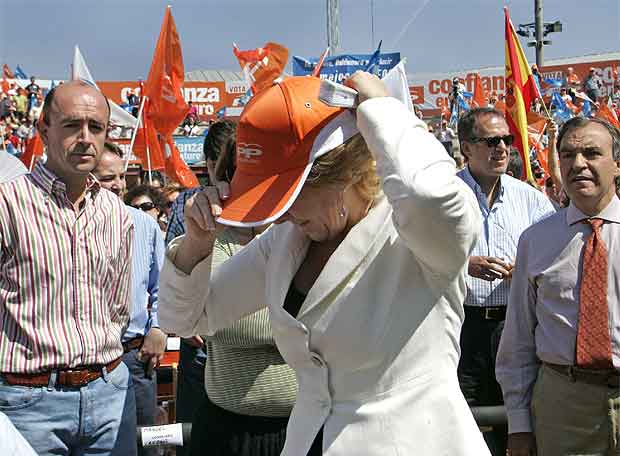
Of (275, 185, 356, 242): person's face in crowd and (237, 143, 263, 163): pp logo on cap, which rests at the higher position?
(237, 143, 263, 163): pp logo on cap

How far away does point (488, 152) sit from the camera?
15.5ft

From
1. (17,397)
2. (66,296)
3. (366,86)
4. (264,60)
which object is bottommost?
(17,397)

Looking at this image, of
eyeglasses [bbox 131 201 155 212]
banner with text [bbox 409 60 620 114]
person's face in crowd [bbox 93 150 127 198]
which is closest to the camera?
person's face in crowd [bbox 93 150 127 198]

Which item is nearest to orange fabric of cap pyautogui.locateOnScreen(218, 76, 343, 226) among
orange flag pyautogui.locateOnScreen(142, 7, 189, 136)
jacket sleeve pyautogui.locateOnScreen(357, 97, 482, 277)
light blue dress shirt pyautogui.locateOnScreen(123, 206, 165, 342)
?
jacket sleeve pyautogui.locateOnScreen(357, 97, 482, 277)

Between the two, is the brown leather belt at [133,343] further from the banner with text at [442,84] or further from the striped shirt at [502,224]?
the banner with text at [442,84]

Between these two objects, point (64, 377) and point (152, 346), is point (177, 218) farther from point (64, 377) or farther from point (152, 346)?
point (64, 377)

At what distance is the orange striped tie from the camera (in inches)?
123

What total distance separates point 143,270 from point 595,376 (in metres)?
2.54

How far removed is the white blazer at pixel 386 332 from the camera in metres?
1.61

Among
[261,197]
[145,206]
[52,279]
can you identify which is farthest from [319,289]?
[145,206]

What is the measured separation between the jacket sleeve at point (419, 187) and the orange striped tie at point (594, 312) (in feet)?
5.69

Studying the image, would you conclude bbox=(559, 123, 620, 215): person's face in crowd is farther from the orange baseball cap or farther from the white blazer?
the orange baseball cap

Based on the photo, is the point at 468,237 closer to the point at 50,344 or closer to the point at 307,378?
the point at 307,378

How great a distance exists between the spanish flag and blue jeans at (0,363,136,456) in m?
4.74
